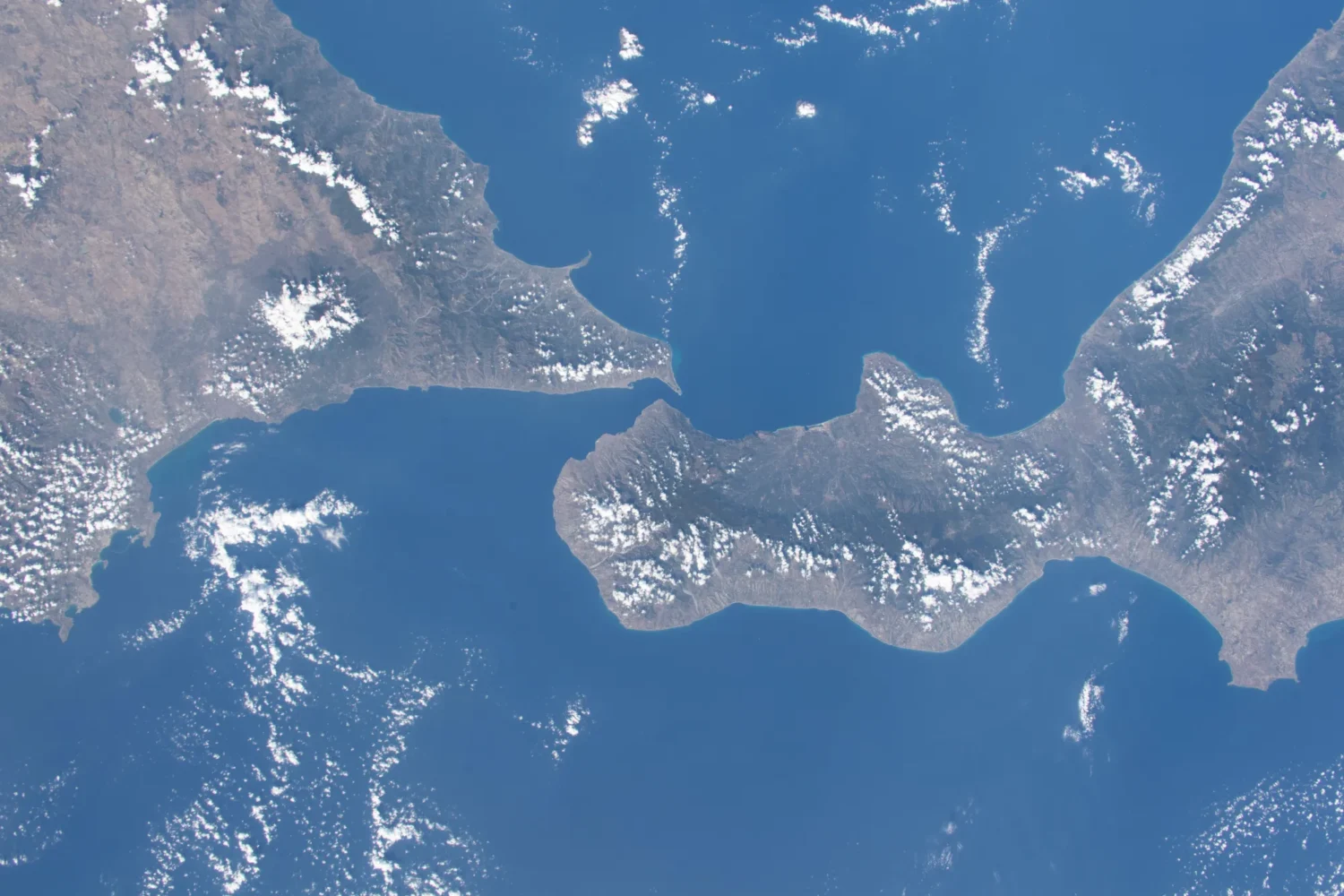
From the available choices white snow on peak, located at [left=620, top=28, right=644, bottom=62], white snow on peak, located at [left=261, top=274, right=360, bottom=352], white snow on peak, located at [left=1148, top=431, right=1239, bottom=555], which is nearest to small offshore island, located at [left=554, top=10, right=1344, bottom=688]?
white snow on peak, located at [left=1148, top=431, right=1239, bottom=555]

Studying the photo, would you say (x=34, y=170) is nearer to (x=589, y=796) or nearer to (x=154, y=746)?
(x=154, y=746)

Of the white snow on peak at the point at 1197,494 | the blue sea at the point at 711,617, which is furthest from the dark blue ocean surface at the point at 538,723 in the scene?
the white snow on peak at the point at 1197,494

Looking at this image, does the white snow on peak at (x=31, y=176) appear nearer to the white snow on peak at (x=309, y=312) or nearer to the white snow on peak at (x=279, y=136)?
the white snow on peak at (x=279, y=136)

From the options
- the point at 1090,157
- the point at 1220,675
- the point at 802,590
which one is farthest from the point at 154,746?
the point at 1090,157

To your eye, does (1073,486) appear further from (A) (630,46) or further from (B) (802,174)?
(A) (630,46)

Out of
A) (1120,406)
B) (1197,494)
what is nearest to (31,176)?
(1120,406)
